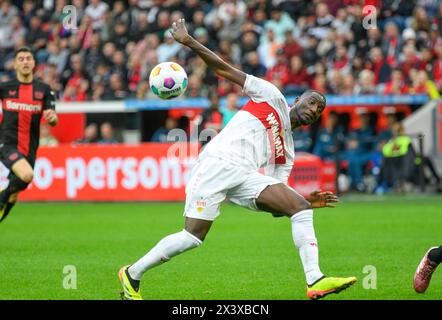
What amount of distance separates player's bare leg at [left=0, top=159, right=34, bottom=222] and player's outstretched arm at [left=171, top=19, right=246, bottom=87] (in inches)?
195

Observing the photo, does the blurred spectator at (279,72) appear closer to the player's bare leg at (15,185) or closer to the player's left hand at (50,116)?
the player's left hand at (50,116)

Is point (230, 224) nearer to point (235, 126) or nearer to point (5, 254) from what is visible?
point (5, 254)

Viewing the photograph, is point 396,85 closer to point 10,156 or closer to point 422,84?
point 422,84

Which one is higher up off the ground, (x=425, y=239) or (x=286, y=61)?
(x=286, y=61)

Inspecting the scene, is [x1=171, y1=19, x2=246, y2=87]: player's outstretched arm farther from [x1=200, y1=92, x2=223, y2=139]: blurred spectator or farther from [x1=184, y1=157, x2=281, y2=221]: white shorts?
[x1=200, y1=92, x2=223, y2=139]: blurred spectator

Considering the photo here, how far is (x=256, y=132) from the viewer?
838 cm

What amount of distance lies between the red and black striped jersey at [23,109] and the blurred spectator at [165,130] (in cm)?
893

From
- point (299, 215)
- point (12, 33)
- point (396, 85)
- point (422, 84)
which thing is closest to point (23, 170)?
point (299, 215)

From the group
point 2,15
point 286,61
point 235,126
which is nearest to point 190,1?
point 286,61

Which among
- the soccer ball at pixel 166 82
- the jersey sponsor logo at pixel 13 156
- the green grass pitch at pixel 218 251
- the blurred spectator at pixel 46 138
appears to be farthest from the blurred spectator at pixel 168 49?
the soccer ball at pixel 166 82

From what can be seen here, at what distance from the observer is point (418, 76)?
70.7 ft

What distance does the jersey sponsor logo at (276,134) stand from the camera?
8.41m

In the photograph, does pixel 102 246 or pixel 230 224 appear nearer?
pixel 102 246
